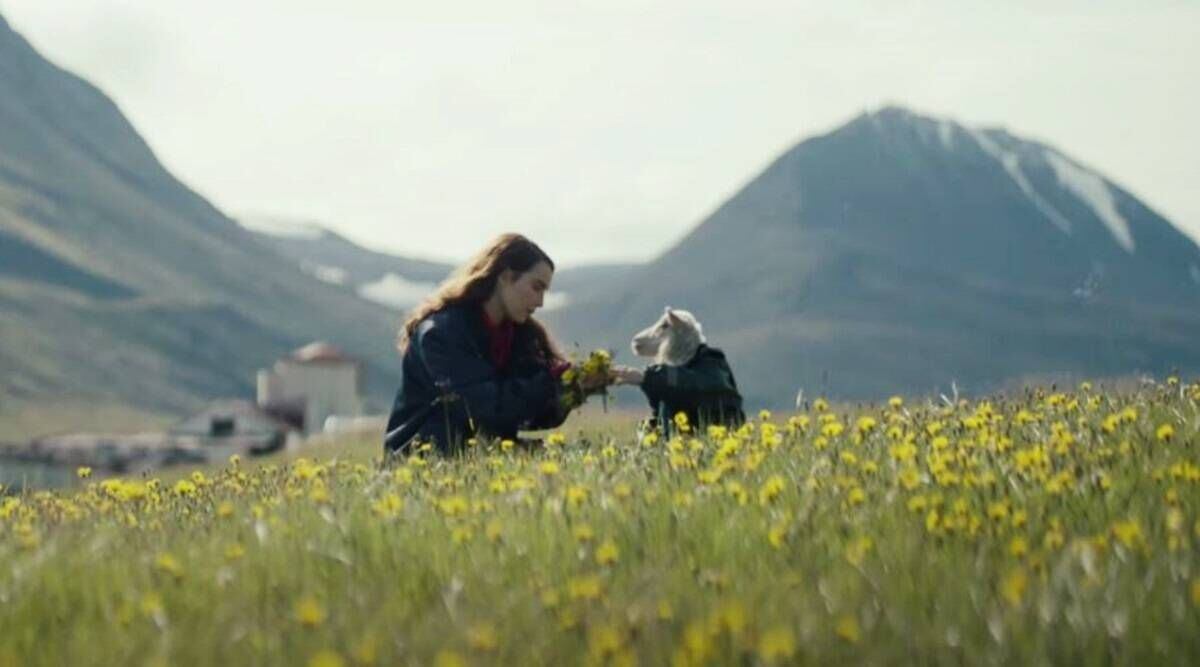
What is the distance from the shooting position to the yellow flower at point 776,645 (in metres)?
4.79

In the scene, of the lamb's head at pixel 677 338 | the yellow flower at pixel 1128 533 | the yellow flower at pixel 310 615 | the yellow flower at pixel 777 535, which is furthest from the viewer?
the lamb's head at pixel 677 338

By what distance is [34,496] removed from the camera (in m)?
10.7

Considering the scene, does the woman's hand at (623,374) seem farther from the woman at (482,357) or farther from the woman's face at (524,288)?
the woman's face at (524,288)

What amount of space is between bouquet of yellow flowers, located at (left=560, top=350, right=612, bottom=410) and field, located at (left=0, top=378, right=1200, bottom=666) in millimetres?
2165

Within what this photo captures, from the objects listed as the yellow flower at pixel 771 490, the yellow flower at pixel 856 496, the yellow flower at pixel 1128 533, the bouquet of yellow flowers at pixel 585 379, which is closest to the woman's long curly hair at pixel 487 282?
the bouquet of yellow flowers at pixel 585 379

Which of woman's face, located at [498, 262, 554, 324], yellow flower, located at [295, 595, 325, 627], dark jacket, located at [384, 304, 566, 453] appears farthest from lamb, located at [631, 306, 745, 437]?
yellow flower, located at [295, 595, 325, 627]

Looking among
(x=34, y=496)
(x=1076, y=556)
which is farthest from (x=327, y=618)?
(x=34, y=496)

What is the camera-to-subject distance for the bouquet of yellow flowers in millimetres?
11211

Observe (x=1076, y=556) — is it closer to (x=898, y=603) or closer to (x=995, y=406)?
(x=898, y=603)

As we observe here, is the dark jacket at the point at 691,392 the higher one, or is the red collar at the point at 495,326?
the red collar at the point at 495,326

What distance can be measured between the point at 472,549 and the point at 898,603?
149 cm

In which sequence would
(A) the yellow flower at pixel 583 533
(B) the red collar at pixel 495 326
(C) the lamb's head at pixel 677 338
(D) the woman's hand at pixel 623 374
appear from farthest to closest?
1. (C) the lamb's head at pixel 677 338
2. (B) the red collar at pixel 495 326
3. (D) the woman's hand at pixel 623 374
4. (A) the yellow flower at pixel 583 533

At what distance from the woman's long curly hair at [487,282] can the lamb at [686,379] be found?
0.57 metres

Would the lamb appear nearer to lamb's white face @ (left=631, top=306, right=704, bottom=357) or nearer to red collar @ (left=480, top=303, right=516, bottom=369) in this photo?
lamb's white face @ (left=631, top=306, right=704, bottom=357)
